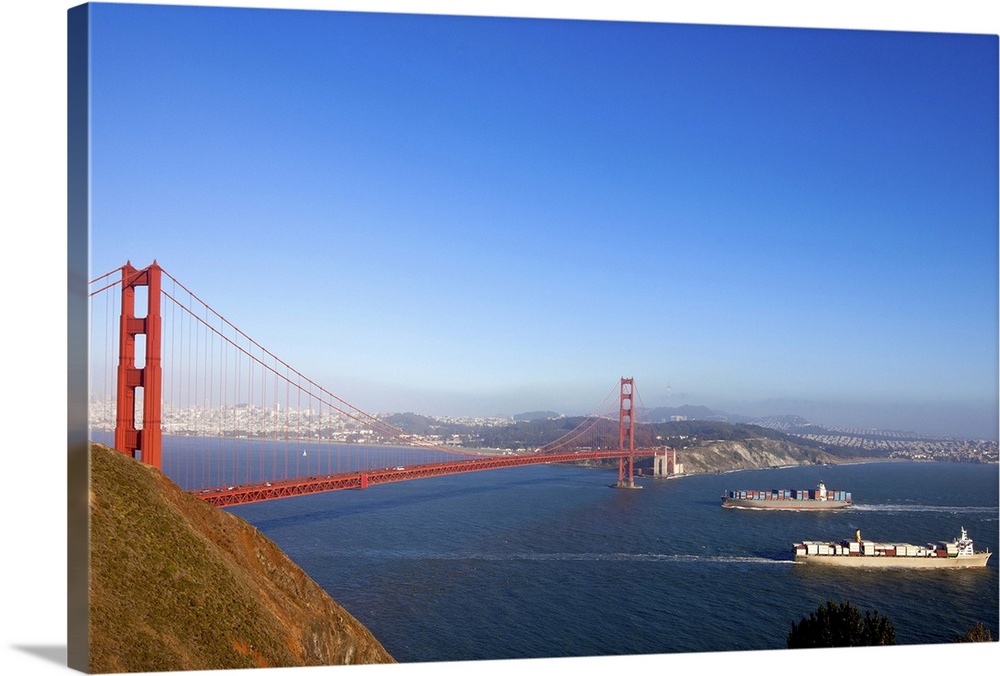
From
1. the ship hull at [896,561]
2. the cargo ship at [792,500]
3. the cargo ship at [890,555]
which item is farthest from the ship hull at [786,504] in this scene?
the ship hull at [896,561]

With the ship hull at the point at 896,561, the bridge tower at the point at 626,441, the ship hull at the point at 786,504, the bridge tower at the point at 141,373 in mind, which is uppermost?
the bridge tower at the point at 141,373

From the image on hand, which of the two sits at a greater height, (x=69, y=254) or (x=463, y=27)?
(x=463, y=27)

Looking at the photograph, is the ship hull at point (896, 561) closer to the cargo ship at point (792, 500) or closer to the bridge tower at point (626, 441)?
the cargo ship at point (792, 500)

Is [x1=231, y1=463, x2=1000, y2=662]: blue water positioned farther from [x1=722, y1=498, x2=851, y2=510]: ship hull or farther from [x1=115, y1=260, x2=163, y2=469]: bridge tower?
[x1=115, y1=260, x2=163, y2=469]: bridge tower

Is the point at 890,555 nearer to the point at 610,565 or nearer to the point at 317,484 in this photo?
the point at 610,565

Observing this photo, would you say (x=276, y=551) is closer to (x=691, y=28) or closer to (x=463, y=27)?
(x=463, y=27)

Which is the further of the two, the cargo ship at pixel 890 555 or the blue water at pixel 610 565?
the cargo ship at pixel 890 555

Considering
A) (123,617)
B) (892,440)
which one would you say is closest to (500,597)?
(123,617)
